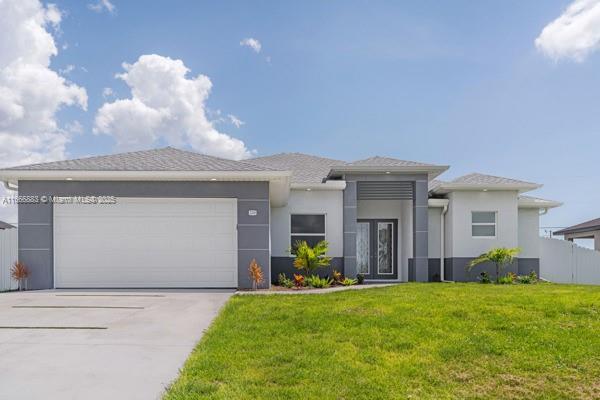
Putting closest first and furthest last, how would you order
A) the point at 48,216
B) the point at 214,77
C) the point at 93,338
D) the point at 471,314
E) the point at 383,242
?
the point at 93,338 → the point at 471,314 → the point at 48,216 → the point at 214,77 → the point at 383,242

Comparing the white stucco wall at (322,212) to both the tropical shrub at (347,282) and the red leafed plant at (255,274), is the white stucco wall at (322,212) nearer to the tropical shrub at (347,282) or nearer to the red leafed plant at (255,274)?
the tropical shrub at (347,282)

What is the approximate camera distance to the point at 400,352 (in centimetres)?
498

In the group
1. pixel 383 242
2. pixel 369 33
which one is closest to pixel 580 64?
pixel 369 33

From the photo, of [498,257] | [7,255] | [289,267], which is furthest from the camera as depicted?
[289,267]

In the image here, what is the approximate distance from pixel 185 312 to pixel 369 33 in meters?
9.27

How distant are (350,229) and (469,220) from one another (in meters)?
4.27

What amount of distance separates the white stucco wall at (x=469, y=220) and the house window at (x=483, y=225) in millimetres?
129

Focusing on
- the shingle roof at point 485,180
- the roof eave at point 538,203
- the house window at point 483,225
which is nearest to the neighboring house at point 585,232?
the roof eave at point 538,203

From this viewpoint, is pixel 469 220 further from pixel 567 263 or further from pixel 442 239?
pixel 567 263

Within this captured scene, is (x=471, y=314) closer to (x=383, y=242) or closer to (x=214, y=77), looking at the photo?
(x=383, y=242)

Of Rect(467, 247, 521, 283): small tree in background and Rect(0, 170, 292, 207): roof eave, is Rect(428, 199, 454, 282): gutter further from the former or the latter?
Rect(0, 170, 292, 207): roof eave

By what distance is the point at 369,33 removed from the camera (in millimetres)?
12203

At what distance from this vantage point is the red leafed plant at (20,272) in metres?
10.9

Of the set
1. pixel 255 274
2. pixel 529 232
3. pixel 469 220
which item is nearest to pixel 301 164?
pixel 469 220
